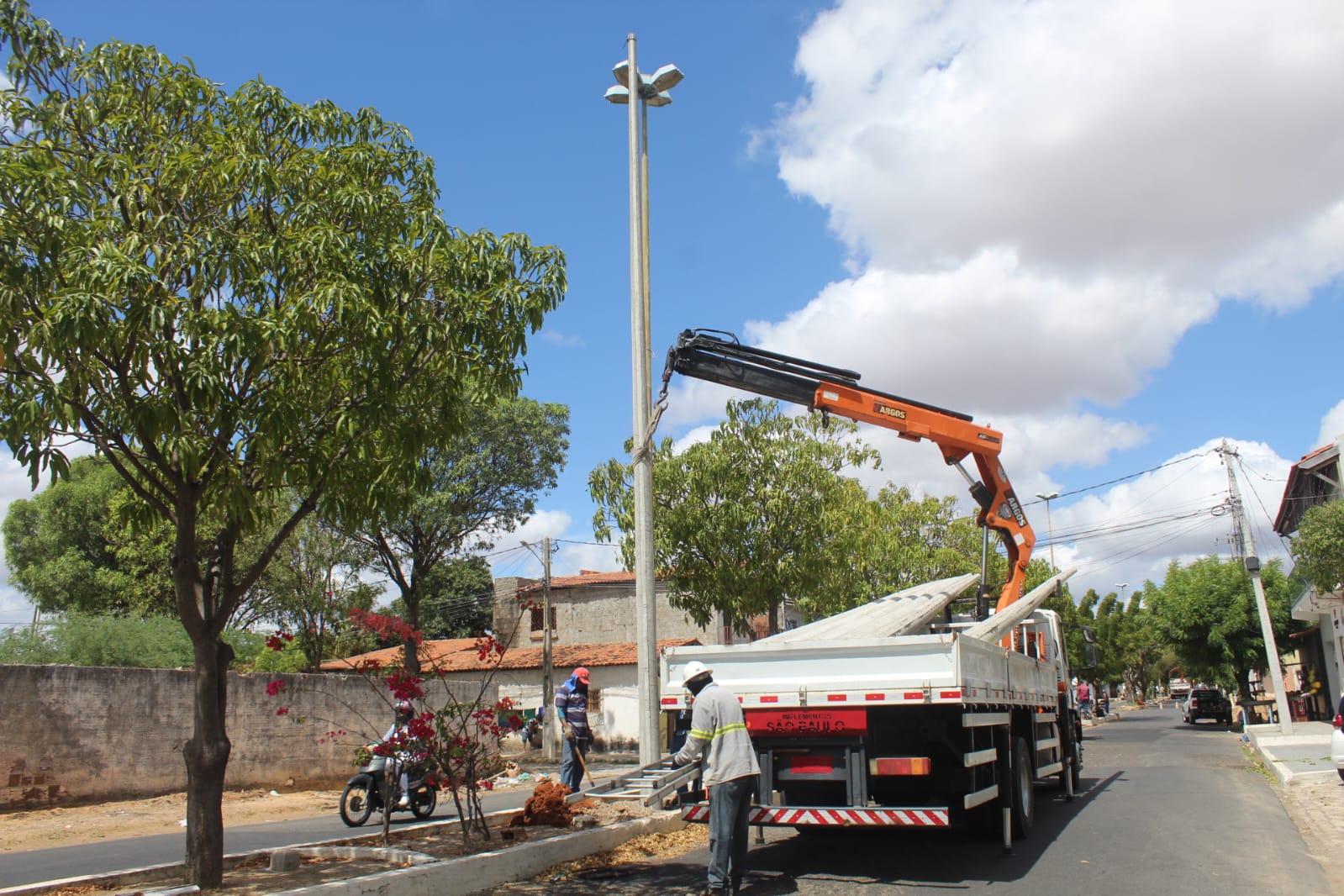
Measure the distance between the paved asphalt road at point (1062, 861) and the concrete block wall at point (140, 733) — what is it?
596cm

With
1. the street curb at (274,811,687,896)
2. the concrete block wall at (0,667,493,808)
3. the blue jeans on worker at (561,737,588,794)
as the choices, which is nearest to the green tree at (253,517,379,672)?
the concrete block wall at (0,667,493,808)

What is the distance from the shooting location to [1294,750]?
69.7ft

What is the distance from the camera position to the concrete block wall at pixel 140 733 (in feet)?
46.0

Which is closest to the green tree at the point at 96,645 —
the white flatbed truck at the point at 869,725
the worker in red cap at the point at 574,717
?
the worker in red cap at the point at 574,717

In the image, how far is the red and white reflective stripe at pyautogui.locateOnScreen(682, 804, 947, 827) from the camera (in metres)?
7.86

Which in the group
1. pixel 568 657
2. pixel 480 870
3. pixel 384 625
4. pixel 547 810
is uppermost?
pixel 568 657

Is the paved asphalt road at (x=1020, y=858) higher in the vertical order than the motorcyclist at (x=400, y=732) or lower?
lower

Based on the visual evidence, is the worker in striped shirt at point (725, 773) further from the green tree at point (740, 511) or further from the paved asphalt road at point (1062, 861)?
the green tree at point (740, 511)

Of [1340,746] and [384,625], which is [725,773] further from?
[1340,746]

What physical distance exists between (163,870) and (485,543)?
2505 cm

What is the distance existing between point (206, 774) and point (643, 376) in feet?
22.4

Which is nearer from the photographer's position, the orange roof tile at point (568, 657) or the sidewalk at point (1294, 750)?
the sidewalk at point (1294, 750)

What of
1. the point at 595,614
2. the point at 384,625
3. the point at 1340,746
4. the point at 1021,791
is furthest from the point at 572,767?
the point at 595,614

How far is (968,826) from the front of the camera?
10188 mm
